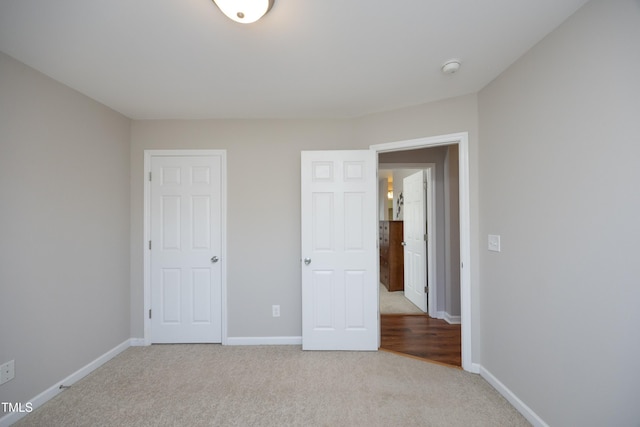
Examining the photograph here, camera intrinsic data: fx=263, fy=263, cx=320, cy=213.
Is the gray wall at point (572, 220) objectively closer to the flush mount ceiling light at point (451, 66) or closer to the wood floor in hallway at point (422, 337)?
the flush mount ceiling light at point (451, 66)

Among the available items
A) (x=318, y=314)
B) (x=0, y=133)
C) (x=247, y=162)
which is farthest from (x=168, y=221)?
(x=318, y=314)

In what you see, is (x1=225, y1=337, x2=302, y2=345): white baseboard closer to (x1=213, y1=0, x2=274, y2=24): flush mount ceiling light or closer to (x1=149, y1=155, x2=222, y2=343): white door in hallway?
(x1=149, y1=155, x2=222, y2=343): white door in hallway

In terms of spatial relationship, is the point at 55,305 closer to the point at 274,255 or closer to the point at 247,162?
the point at 274,255

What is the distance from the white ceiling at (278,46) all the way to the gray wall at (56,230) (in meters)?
0.30

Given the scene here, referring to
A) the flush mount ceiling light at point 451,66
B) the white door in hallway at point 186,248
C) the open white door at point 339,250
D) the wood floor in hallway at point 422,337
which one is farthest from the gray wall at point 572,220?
the white door in hallway at point 186,248

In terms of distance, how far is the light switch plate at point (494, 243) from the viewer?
2.06m

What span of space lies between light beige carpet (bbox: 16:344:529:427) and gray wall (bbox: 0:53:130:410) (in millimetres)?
352

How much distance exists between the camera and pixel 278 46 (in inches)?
Result: 65.4

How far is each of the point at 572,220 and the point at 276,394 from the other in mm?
2226

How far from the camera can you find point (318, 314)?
2.67 m

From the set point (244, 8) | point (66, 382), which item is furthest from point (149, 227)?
point (244, 8)

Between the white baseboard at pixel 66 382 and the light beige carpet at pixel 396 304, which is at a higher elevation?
the white baseboard at pixel 66 382

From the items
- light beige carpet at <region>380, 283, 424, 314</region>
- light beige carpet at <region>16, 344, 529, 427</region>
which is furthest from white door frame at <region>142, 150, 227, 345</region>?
light beige carpet at <region>380, 283, 424, 314</region>

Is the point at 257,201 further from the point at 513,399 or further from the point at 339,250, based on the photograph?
the point at 513,399
